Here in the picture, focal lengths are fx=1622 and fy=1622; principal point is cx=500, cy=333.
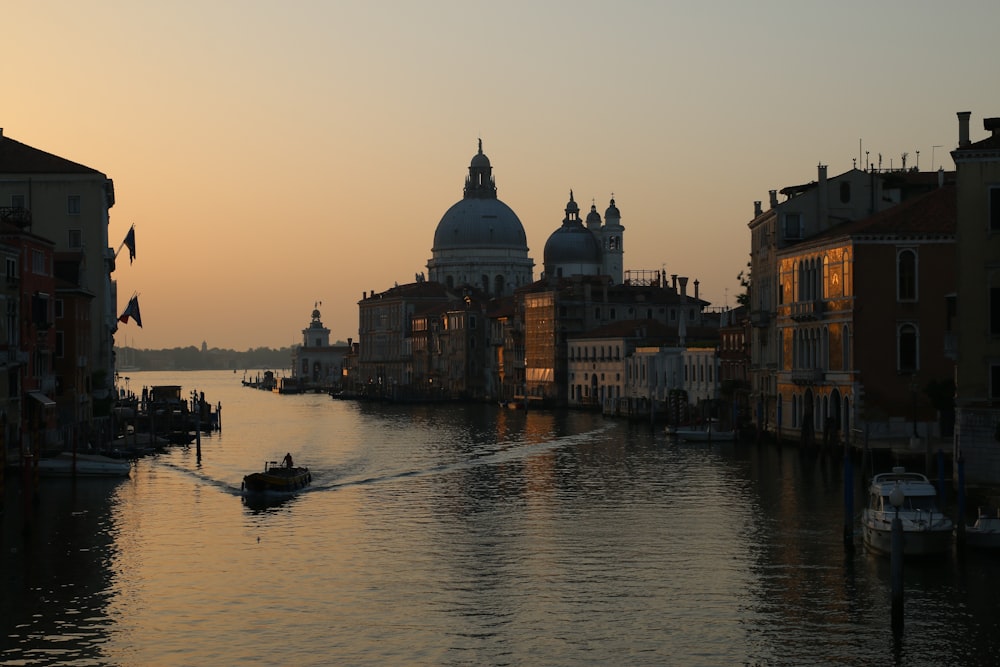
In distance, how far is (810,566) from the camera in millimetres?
35594

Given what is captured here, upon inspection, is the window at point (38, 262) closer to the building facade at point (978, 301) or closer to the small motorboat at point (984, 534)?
the building facade at point (978, 301)

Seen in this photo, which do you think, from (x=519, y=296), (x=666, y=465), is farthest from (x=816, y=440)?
(x=519, y=296)

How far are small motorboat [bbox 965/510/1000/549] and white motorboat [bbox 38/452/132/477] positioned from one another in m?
31.4

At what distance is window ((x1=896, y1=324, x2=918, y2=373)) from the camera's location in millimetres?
60250

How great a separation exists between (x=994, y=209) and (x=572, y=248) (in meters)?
148

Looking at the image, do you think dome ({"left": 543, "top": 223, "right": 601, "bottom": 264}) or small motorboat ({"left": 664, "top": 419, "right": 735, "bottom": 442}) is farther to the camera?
dome ({"left": 543, "top": 223, "right": 601, "bottom": 264})

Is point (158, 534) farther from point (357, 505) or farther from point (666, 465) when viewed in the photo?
point (666, 465)

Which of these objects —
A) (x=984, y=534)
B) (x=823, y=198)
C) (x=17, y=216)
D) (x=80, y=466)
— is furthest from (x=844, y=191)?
(x=984, y=534)

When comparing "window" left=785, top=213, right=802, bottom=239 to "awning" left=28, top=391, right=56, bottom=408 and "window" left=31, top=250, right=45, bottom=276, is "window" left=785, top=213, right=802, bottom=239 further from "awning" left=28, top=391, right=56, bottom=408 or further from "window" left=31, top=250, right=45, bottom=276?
"awning" left=28, top=391, right=56, bottom=408

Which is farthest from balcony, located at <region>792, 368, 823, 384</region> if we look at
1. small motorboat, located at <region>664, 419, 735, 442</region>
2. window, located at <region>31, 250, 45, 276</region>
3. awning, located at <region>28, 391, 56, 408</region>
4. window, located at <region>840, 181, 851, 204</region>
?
window, located at <region>31, 250, 45, 276</region>

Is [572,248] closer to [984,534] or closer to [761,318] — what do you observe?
[761,318]

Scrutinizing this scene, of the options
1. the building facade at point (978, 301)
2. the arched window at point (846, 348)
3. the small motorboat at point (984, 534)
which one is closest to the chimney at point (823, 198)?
the arched window at point (846, 348)

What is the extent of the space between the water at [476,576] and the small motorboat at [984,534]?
386 mm

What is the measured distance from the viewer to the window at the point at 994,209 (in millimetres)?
43375
